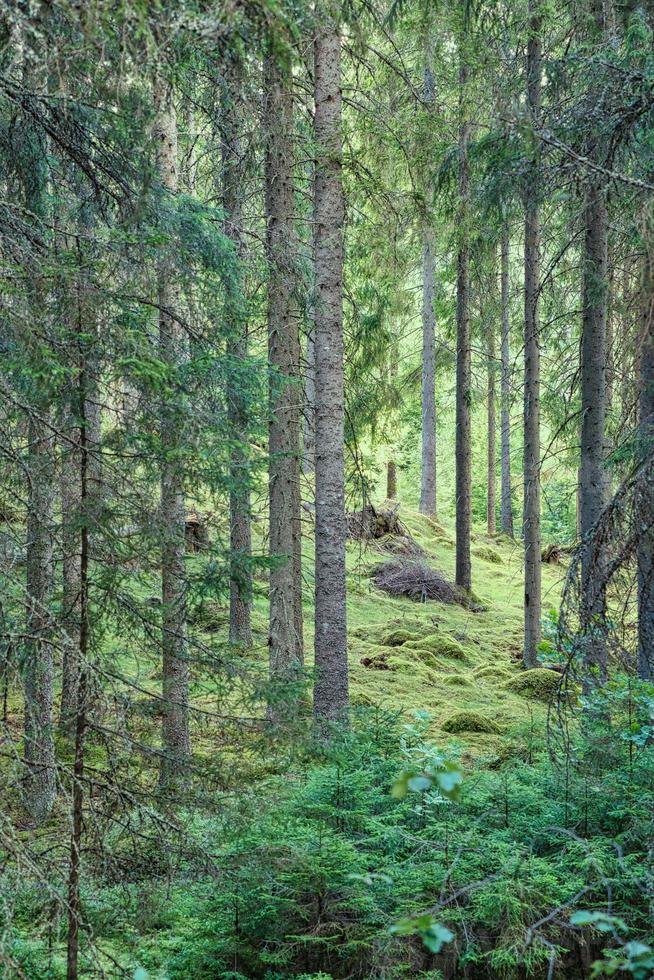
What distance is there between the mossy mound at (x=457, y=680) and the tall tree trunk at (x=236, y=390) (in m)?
2.84

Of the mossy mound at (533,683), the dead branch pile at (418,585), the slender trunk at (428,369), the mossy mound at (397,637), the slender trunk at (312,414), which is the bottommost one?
the mossy mound at (533,683)

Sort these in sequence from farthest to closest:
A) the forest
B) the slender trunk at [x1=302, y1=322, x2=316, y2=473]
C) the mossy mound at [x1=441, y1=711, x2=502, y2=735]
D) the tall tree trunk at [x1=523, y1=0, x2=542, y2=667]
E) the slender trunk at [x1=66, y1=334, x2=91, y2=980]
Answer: the tall tree trunk at [x1=523, y1=0, x2=542, y2=667]
the mossy mound at [x1=441, y1=711, x2=502, y2=735]
the slender trunk at [x1=302, y1=322, x2=316, y2=473]
the forest
the slender trunk at [x1=66, y1=334, x2=91, y2=980]

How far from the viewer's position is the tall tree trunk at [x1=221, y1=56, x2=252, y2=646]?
511 cm

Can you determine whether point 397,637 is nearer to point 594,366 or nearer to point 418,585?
point 418,585

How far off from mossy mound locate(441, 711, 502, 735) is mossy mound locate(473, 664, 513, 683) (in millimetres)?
2352

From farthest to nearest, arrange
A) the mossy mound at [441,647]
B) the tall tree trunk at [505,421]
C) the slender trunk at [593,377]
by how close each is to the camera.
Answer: the tall tree trunk at [505,421], the mossy mound at [441,647], the slender trunk at [593,377]

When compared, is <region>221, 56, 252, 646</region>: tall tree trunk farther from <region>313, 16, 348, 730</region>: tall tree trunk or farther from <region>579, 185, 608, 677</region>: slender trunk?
<region>579, 185, 608, 677</region>: slender trunk

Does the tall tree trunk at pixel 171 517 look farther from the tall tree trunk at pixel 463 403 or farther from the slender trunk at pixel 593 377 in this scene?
the tall tree trunk at pixel 463 403

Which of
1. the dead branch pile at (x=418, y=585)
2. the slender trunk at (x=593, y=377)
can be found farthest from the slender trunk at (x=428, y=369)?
the slender trunk at (x=593, y=377)

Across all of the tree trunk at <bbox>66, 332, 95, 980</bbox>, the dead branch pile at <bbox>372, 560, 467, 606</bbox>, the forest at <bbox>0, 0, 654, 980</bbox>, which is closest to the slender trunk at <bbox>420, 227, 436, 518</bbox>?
the dead branch pile at <bbox>372, 560, 467, 606</bbox>

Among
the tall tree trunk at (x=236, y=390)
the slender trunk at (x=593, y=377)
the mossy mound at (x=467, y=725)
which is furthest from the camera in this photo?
the mossy mound at (x=467, y=725)

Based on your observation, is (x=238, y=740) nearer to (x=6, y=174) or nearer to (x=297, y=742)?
(x=297, y=742)

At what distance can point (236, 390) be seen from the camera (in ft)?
20.5

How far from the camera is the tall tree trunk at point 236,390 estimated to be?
511cm
